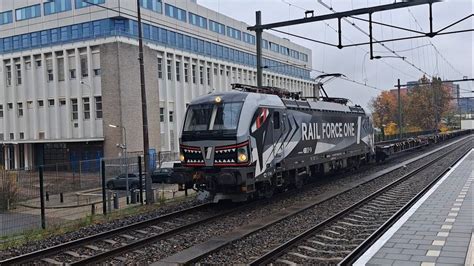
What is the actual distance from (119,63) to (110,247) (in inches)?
1319

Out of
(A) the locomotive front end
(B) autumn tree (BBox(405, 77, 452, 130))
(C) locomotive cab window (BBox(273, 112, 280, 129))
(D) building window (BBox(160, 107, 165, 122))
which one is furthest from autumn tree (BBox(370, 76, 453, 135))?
(A) the locomotive front end

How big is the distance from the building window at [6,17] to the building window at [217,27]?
68.6ft

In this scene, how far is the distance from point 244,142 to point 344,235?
4140 mm

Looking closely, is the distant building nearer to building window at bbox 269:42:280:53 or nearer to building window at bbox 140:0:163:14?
building window at bbox 140:0:163:14

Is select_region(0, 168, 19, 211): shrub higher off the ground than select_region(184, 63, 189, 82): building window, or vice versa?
select_region(184, 63, 189, 82): building window

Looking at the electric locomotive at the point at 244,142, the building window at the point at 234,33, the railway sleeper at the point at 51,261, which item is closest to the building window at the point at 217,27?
the building window at the point at 234,33

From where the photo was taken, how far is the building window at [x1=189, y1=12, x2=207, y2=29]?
53500 mm

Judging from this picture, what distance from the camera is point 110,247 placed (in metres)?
10.6

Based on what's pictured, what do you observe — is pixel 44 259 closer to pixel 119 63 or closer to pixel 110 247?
pixel 110 247

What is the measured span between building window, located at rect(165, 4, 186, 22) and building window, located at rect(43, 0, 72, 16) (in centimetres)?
934

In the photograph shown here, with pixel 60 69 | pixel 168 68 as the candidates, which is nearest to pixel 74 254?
pixel 60 69

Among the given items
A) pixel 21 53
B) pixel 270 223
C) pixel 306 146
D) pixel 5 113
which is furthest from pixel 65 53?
pixel 270 223

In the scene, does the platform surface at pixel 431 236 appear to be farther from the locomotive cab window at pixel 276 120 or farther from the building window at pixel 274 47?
the building window at pixel 274 47

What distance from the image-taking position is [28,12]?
1923 inches
